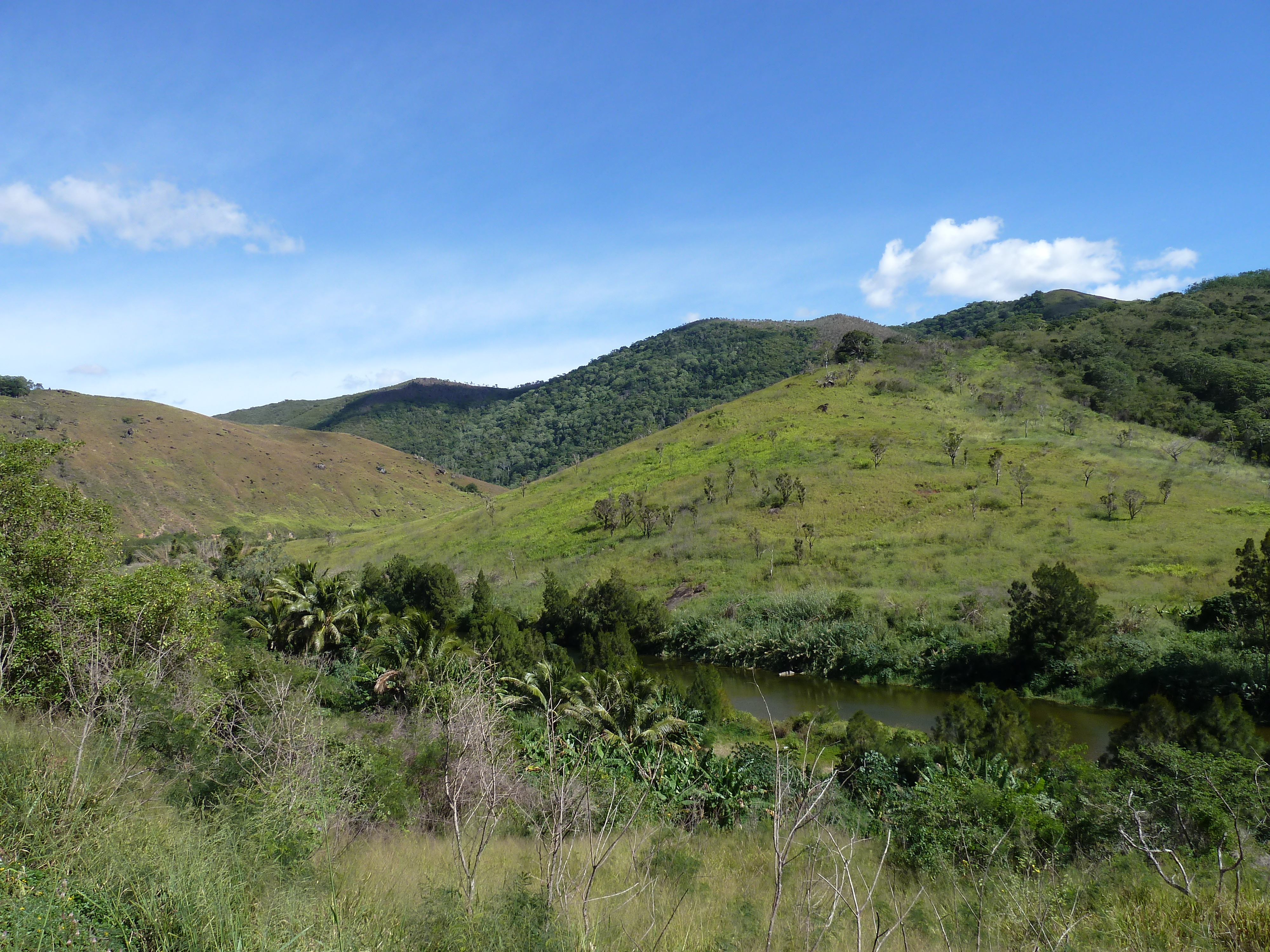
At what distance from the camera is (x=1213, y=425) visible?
57406 millimetres

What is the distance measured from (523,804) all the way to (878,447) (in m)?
45.8

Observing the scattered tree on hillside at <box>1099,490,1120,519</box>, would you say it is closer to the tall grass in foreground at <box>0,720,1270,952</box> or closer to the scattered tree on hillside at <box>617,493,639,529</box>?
the scattered tree on hillside at <box>617,493,639,529</box>

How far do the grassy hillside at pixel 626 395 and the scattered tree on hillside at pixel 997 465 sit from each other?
68190 mm

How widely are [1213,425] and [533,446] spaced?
122 meters

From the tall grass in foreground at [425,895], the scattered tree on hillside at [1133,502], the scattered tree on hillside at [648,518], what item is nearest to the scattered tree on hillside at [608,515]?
the scattered tree on hillside at [648,518]

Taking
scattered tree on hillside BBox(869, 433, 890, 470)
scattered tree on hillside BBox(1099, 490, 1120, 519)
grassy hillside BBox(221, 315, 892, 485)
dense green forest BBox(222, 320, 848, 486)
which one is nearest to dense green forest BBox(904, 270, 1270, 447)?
scattered tree on hillside BBox(1099, 490, 1120, 519)

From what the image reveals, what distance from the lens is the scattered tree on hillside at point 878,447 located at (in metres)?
50.5

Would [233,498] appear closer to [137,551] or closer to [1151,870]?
[137,551]

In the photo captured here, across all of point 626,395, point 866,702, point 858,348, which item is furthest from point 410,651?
point 626,395

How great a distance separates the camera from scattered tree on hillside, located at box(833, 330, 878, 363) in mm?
80438

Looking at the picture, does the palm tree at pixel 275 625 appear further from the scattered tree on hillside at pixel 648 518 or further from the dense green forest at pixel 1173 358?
the dense green forest at pixel 1173 358

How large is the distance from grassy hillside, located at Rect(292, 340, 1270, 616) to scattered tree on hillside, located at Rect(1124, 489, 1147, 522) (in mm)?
385

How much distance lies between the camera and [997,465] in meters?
44.6

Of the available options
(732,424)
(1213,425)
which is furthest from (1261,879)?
(1213,425)
